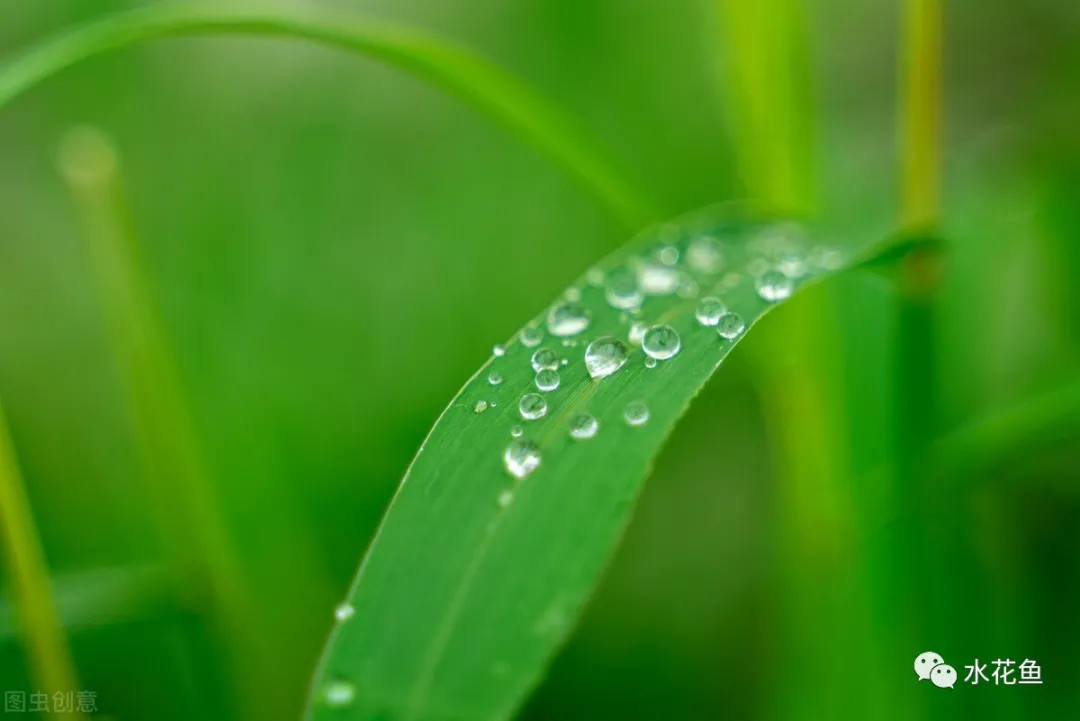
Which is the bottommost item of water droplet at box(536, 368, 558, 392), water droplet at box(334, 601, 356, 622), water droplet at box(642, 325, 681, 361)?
water droplet at box(334, 601, 356, 622)

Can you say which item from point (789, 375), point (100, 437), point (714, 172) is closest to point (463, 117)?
point (714, 172)

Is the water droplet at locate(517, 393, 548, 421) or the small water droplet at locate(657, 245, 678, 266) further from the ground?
the small water droplet at locate(657, 245, 678, 266)

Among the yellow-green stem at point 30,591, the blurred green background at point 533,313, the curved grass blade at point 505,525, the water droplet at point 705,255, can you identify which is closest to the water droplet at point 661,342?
the curved grass blade at point 505,525

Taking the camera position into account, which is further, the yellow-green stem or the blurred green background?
the blurred green background

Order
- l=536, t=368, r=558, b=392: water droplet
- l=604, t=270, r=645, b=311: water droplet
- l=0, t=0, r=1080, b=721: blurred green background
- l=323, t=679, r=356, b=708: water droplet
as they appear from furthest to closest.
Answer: l=0, t=0, r=1080, b=721: blurred green background
l=604, t=270, r=645, b=311: water droplet
l=536, t=368, r=558, b=392: water droplet
l=323, t=679, r=356, b=708: water droplet

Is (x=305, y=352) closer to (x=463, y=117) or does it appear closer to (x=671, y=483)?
(x=671, y=483)

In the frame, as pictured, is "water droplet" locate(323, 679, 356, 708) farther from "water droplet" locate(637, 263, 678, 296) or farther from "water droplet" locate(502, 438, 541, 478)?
"water droplet" locate(637, 263, 678, 296)

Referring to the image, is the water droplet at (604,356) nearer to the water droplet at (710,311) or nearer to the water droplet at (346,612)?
the water droplet at (710,311)

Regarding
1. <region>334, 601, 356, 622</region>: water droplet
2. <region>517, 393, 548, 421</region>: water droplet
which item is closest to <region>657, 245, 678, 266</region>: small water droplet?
<region>517, 393, 548, 421</region>: water droplet
